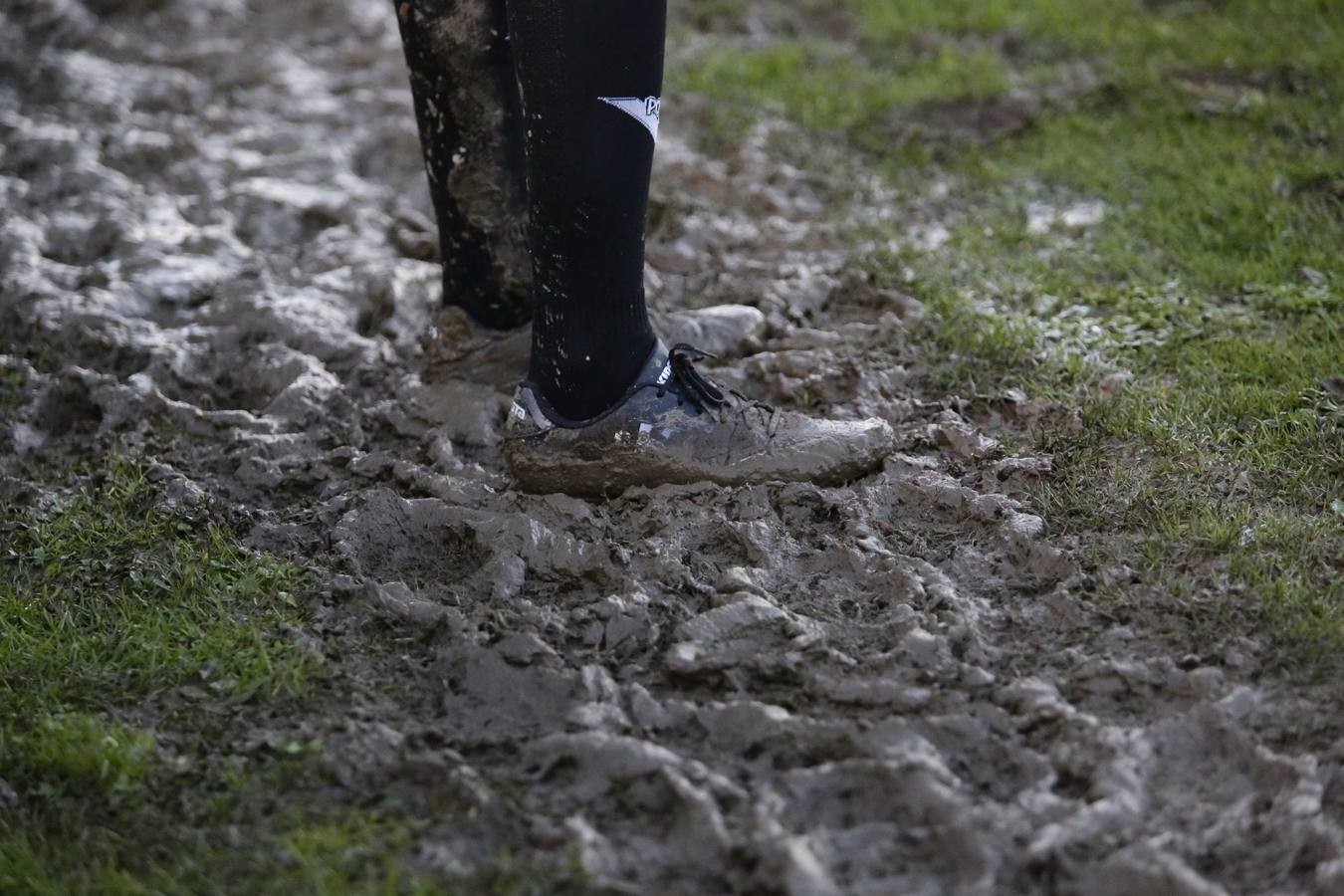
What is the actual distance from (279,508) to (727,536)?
84 centimetres

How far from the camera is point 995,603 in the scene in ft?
6.11

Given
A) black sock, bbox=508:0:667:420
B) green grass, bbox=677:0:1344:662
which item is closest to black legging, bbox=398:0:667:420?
black sock, bbox=508:0:667:420

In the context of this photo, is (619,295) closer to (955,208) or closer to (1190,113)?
(955,208)

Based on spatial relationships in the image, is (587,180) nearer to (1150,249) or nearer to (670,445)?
(670,445)

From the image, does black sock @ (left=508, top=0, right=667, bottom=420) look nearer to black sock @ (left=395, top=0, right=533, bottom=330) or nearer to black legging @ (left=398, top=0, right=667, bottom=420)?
black legging @ (left=398, top=0, right=667, bottom=420)

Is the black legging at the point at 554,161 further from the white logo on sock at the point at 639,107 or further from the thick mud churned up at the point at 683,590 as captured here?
the thick mud churned up at the point at 683,590

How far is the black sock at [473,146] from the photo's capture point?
2213 mm

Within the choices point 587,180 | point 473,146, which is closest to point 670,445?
point 587,180

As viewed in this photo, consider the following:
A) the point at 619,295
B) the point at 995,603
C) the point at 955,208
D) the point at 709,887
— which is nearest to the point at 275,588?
the point at 619,295

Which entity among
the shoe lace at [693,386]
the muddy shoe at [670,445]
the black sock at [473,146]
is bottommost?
the muddy shoe at [670,445]

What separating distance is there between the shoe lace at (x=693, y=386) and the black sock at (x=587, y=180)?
6cm

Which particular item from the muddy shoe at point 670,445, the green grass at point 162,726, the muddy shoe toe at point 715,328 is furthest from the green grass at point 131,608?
the muddy shoe toe at point 715,328

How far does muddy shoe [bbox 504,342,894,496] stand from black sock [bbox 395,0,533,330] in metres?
0.41

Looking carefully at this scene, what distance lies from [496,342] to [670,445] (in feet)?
1.85
